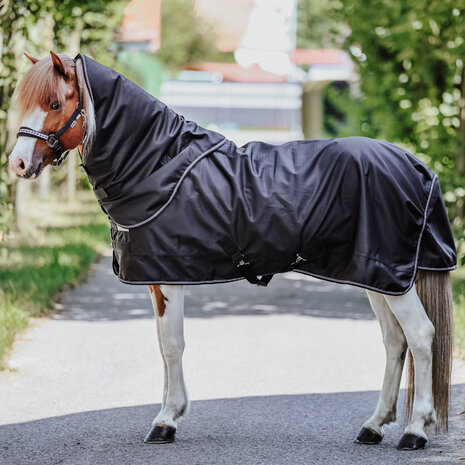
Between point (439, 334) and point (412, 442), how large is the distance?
591mm

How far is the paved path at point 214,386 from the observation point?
4.75 metres

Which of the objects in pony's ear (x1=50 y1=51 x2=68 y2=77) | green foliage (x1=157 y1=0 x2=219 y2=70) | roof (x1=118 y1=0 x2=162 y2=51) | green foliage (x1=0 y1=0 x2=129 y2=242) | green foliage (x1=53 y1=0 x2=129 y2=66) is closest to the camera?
pony's ear (x1=50 y1=51 x2=68 y2=77)

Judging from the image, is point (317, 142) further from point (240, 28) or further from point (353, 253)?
point (240, 28)

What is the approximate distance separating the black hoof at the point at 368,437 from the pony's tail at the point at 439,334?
20cm

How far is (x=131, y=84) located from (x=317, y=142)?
105 centimetres

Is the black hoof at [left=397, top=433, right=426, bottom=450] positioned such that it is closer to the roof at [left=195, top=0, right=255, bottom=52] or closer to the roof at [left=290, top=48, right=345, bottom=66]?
the roof at [left=290, top=48, right=345, bottom=66]

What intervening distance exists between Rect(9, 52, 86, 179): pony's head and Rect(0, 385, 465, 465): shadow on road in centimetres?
148

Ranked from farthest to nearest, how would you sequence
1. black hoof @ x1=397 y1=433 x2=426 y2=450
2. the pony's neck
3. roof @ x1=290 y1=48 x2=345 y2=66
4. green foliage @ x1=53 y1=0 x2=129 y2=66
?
roof @ x1=290 y1=48 x2=345 y2=66
green foliage @ x1=53 y1=0 x2=129 y2=66
black hoof @ x1=397 y1=433 x2=426 y2=450
the pony's neck

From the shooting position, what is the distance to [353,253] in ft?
15.6

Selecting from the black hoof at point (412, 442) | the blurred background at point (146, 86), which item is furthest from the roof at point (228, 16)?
the black hoof at point (412, 442)

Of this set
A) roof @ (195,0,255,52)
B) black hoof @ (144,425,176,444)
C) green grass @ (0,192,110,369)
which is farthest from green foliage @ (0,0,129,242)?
roof @ (195,0,255,52)

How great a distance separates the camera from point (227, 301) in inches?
385

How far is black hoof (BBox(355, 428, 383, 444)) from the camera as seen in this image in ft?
16.0

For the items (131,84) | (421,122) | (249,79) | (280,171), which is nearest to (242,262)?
Answer: (280,171)
